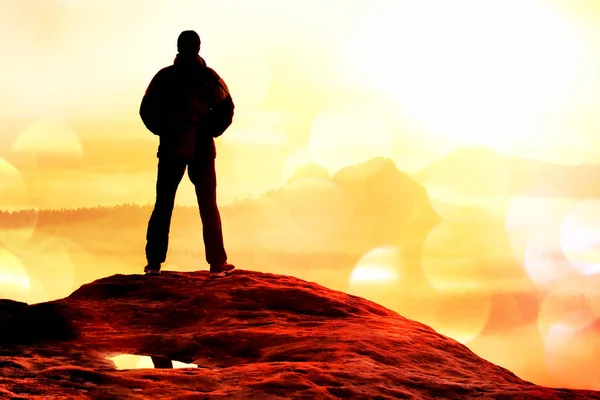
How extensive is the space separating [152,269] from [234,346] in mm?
3798

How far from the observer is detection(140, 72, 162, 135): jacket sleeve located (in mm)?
11281

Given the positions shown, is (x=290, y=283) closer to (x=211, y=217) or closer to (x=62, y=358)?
(x=211, y=217)

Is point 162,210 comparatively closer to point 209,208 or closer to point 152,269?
point 209,208

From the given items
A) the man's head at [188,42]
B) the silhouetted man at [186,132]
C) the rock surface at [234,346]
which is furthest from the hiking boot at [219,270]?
the man's head at [188,42]

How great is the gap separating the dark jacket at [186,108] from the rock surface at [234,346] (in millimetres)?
2269

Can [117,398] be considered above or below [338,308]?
below

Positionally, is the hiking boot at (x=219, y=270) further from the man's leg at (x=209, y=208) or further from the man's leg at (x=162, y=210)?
the man's leg at (x=162, y=210)

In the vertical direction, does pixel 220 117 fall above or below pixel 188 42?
below

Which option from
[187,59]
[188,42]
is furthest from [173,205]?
[188,42]

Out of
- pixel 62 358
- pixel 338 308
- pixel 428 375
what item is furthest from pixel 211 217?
pixel 428 375

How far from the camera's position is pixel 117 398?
17.9 feet

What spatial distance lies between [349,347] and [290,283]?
3742 mm

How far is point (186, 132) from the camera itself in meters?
11.1

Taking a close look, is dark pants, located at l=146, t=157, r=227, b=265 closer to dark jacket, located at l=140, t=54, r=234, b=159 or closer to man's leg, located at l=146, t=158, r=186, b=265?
man's leg, located at l=146, t=158, r=186, b=265
